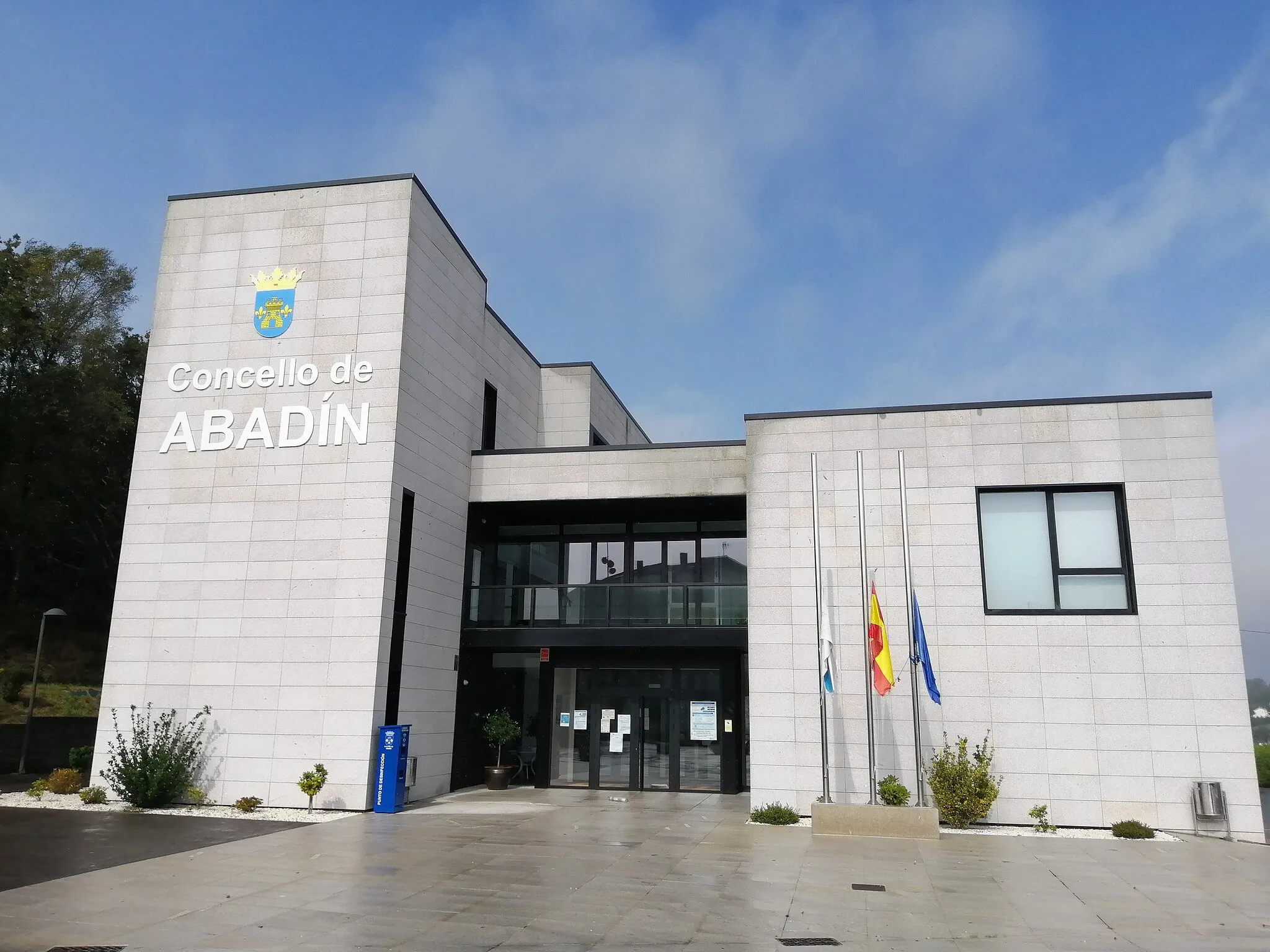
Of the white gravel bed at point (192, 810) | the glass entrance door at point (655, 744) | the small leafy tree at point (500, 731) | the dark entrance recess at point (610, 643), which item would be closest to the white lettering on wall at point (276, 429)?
the dark entrance recess at point (610, 643)

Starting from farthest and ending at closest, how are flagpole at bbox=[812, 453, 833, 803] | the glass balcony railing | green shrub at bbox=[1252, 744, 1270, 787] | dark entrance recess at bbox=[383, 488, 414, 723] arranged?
green shrub at bbox=[1252, 744, 1270, 787]
the glass balcony railing
dark entrance recess at bbox=[383, 488, 414, 723]
flagpole at bbox=[812, 453, 833, 803]

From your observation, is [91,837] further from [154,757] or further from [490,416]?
[490,416]

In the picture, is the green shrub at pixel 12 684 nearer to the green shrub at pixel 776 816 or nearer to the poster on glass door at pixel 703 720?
the poster on glass door at pixel 703 720

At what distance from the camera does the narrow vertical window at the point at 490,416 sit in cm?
2138

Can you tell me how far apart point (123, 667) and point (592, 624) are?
28.4ft

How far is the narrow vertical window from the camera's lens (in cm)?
2138

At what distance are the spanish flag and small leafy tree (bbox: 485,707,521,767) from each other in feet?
26.9

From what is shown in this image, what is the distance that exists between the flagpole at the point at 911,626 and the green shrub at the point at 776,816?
2.04 m

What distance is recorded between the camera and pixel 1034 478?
53.0ft

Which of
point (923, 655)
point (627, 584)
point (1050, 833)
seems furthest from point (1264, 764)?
point (627, 584)

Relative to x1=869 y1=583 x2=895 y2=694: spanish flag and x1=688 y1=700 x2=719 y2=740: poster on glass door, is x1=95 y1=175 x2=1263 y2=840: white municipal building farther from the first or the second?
x1=869 y1=583 x2=895 y2=694: spanish flag

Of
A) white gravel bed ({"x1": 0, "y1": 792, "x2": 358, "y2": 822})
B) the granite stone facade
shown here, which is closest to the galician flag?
the granite stone facade

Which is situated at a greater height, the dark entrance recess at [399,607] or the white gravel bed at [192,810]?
the dark entrance recess at [399,607]

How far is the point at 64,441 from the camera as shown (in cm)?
3122
